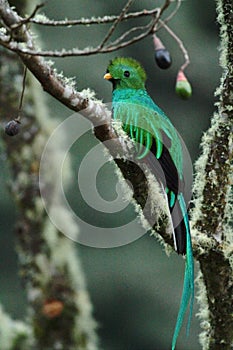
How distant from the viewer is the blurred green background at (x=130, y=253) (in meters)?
8.14

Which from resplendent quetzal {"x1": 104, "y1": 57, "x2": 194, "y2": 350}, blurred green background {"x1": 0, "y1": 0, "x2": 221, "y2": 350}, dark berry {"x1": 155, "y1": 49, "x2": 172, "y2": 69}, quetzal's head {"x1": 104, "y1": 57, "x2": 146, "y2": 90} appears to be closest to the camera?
dark berry {"x1": 155, "y1": 49, "x2": 172, "y2": 69}

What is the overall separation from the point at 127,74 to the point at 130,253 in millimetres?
5451

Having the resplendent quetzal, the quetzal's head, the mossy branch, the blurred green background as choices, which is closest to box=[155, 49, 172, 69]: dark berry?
the resplendent quetzal

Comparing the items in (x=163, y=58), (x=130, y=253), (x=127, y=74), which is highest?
(x=130, y=253)

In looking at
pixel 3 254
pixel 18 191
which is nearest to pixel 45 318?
pixel 18 191

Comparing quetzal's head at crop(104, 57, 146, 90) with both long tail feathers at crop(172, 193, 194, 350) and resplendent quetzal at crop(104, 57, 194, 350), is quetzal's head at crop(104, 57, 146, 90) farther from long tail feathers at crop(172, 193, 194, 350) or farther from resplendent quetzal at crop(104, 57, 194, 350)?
long tail feathers at crop(172, 193, 194, 350)

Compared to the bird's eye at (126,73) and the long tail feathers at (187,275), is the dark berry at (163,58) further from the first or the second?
the bird's eye at (126,73)

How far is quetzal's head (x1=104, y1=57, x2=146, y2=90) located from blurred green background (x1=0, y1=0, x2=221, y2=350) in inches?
192

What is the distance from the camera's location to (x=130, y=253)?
333 inches

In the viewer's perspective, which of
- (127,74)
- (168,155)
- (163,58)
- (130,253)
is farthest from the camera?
(130,253)

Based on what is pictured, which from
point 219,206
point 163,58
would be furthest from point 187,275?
point 163,58

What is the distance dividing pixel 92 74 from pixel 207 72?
1.13 metres

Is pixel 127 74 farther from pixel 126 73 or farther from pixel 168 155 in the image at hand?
pixel 168 155

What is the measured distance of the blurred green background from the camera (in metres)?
8.14
